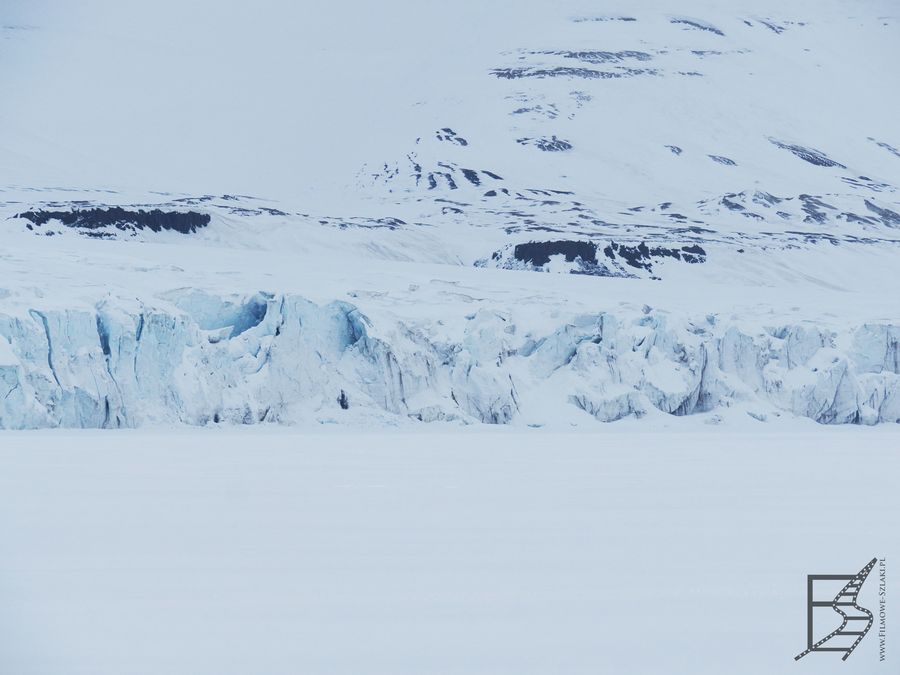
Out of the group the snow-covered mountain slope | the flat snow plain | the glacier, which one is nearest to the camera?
the flat snow plain

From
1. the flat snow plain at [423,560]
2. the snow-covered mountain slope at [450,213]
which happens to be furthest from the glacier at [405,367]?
the flat snow plain at [423,560]

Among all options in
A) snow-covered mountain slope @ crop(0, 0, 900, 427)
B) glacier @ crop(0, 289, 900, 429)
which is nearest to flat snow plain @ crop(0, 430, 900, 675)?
glacier @ crop(0, 289, 900, 429)

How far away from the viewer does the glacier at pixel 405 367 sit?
50.5 feet

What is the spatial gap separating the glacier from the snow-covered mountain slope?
4 centimetres

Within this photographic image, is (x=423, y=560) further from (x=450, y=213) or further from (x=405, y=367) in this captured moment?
(x=450, y=213)

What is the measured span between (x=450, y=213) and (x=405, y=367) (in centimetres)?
3475

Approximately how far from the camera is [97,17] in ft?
301

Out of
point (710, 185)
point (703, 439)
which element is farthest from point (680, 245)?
point (703, 439)

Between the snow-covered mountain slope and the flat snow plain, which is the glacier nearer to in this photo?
the snow-covered mountain slope

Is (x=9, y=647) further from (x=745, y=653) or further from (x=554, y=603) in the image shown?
(x=745, y=653)

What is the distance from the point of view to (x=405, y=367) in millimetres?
17062

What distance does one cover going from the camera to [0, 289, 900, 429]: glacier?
15.4m

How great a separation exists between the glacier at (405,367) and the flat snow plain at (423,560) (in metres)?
A: 1.81

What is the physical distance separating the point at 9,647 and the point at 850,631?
3592mm
